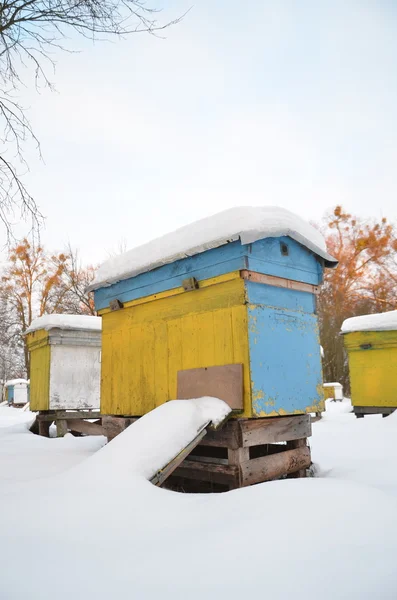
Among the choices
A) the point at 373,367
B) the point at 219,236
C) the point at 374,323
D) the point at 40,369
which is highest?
the point at 219,236

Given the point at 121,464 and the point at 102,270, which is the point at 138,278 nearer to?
the point at 102,270

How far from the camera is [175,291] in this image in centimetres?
475

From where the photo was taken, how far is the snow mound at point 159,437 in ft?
10.8

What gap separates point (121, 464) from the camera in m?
3.24

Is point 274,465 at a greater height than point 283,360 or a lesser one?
lesser

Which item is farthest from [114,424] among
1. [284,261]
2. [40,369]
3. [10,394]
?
[10,394]

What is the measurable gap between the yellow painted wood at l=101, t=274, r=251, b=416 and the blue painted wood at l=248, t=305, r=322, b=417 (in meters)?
0.13

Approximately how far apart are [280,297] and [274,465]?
5.53ft

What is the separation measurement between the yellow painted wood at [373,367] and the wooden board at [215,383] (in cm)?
662

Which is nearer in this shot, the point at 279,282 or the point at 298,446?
the point at 279,282

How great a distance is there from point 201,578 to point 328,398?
20.6 metres

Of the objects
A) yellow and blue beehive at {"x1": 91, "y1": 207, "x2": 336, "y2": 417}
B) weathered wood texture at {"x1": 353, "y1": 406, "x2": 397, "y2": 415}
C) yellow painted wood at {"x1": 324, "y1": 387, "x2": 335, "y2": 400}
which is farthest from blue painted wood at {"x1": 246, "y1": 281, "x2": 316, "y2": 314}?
yellow painted wood at {"x1": 324, "y1": 387, "x2": 335, "y2": 400}

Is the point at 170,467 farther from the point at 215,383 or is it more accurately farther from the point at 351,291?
the point at 351,291

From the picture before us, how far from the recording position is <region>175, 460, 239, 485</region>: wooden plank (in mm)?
3979
